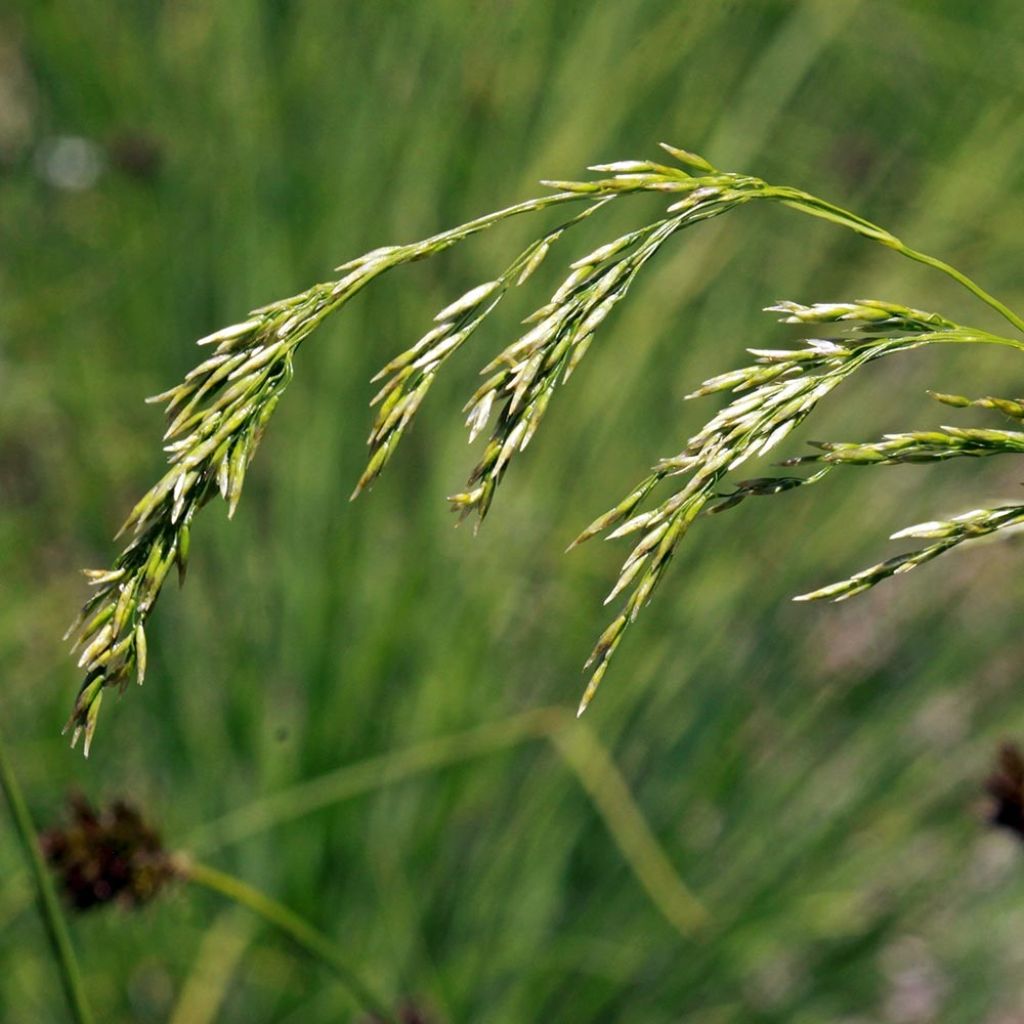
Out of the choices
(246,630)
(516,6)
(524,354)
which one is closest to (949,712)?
(246,630)

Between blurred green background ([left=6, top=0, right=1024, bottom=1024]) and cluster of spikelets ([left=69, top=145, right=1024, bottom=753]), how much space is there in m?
1.06

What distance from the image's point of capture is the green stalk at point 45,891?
3.10 ft

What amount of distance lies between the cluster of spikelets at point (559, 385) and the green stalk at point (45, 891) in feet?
0.54

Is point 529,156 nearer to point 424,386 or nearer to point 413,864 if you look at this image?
point 413,864

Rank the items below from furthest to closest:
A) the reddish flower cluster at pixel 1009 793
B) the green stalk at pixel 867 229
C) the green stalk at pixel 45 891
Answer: the reddish flower cluster at pixel 1009 793
the green stalk at pixel 45 891
the green stalk at pixel 867 229

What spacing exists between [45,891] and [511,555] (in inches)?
54.1

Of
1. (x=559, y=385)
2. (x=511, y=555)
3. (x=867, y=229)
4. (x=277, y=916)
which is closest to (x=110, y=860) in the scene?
(x=277, y=916)

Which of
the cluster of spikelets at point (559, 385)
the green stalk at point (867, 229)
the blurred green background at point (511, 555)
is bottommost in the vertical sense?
the blurred green background at point (511, 555)

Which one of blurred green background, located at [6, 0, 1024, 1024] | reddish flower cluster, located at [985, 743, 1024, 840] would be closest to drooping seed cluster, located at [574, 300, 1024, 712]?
reddish flower cluster, located at [985, 743, 1024, 840]

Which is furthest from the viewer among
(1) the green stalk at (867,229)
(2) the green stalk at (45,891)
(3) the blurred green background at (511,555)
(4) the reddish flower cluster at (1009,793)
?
(3) the blurred green background at (511,555)

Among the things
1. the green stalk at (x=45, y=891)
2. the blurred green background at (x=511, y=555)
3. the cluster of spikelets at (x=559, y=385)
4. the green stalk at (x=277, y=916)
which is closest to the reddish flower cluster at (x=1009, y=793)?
the cluster of spikelets at (x=559, y=385)

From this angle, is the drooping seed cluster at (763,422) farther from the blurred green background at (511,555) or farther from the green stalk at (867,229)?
the blurred green background at (511,555)

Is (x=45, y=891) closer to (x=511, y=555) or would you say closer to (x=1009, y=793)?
(x=1009, y=793)

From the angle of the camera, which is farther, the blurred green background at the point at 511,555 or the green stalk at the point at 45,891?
the blurred green background at the point at 511,555
